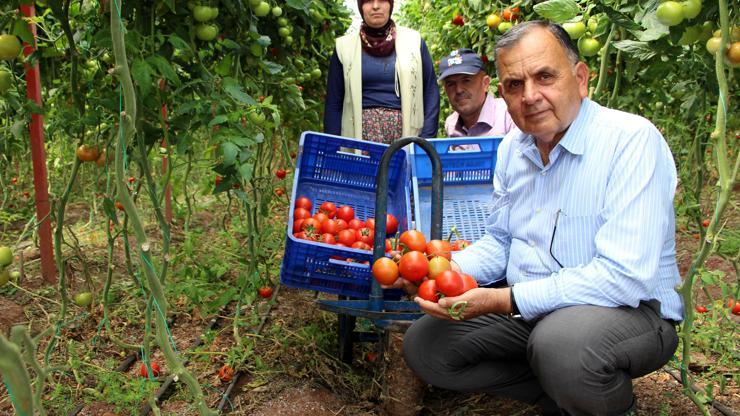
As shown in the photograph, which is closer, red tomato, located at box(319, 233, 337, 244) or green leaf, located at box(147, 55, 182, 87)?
green leaf, located at box(147, 55, 182, 87)

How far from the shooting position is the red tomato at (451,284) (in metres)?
1.72

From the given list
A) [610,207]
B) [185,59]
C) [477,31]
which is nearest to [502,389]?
[610,207]

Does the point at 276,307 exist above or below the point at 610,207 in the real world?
below

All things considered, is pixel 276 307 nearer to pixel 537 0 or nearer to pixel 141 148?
pixel 141 148

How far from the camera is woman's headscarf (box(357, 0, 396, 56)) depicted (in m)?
3.52

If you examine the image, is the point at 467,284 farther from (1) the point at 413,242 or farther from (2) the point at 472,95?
(2) the point at 472,95

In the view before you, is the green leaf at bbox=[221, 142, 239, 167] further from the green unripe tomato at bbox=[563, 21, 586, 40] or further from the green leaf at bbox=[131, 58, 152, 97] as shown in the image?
the green unripe tomato at bbox=[563, 21, 586, 40]

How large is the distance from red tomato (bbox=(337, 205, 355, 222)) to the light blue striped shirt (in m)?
1.06

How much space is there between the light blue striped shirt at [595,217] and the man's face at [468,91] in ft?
4.08

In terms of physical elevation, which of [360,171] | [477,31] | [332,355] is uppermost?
[477,31]

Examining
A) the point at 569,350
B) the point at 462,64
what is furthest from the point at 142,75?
the point at 462,64

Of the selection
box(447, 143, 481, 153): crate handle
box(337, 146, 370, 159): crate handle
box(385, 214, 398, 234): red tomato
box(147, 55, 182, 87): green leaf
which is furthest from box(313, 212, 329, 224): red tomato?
box(147, 55, 182, 87): green leaf

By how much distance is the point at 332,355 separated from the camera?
113 inches

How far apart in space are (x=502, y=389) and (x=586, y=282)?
1.72 feet
